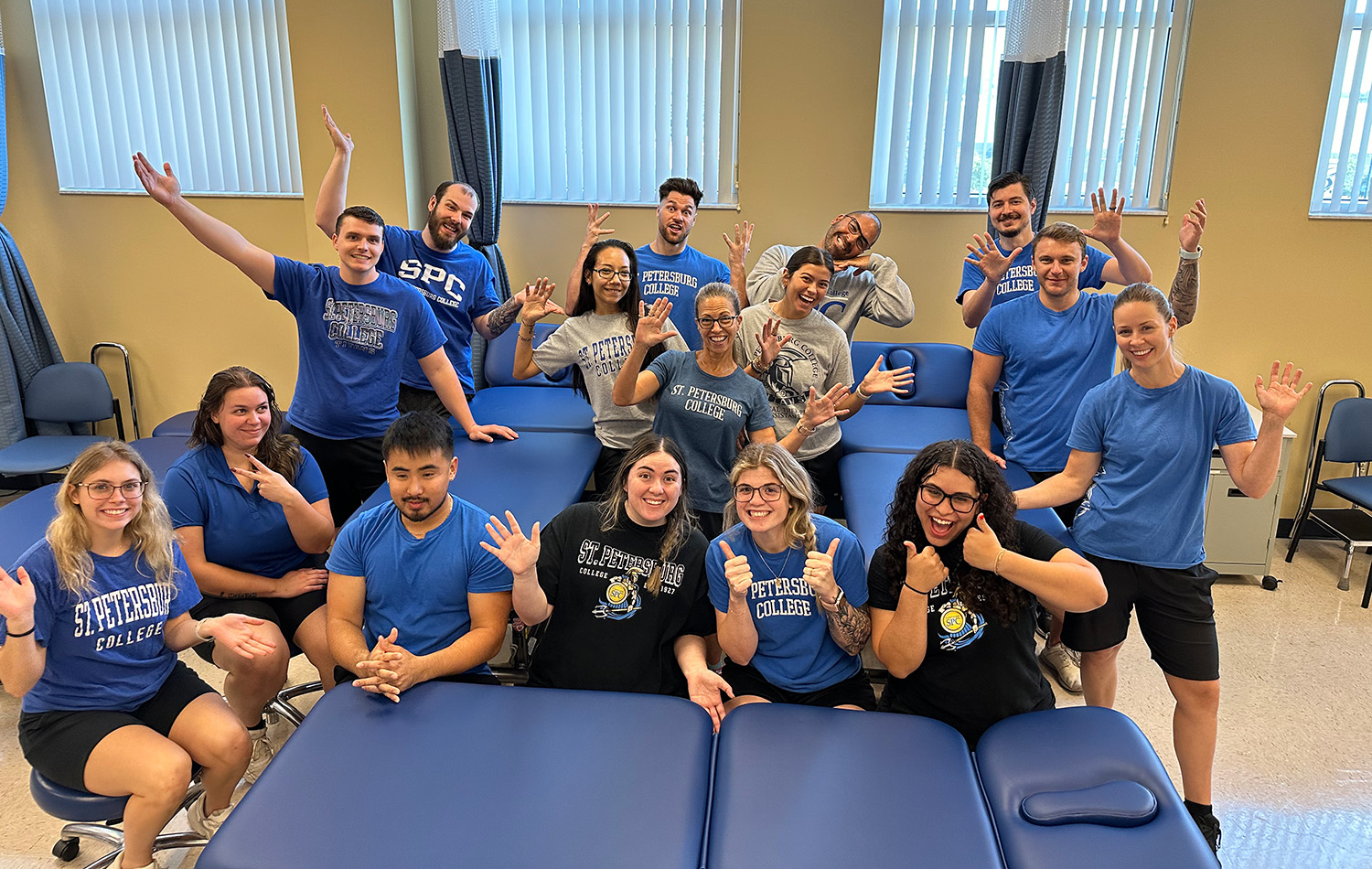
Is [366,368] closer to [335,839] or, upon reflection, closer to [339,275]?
[339,275]

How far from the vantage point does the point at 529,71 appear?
15.4 ft

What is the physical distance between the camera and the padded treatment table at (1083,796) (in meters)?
1.63

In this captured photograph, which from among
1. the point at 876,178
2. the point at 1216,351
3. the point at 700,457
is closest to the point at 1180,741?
the point at 700,457

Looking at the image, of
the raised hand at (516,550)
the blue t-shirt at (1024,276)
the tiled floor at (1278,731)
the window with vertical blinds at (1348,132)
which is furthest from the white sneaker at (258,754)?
the window with vertical blinds at (1348,132)

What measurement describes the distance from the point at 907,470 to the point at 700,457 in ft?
2.87

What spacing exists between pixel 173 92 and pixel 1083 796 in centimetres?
542

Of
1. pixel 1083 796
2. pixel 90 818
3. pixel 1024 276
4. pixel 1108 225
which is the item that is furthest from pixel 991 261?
pixel 90 818

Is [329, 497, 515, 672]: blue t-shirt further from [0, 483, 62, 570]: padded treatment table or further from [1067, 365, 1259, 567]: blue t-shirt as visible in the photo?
[1067, 365, 1259, 567]: blue t-shirt

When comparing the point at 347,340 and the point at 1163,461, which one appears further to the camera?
the point at 347,340

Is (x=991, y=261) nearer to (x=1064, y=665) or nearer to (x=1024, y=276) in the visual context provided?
(x=1024, y=276)

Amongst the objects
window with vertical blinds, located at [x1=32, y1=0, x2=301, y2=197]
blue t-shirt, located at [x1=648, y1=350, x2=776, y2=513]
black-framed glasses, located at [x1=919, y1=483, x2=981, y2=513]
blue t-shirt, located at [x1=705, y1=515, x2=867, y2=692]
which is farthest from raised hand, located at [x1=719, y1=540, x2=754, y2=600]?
window with vertical blinds, located at [x1=32, y1=0, x2=301, y2=197]

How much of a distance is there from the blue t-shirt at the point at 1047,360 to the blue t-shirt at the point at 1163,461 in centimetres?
65

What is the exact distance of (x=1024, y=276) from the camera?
146 inches

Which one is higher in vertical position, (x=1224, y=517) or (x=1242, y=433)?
(x=1242, y=433)
